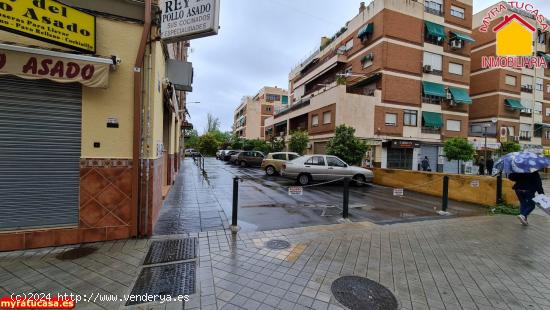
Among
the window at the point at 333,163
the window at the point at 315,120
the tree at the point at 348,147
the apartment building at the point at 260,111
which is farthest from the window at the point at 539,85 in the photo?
the apartment building at the point at 260,111

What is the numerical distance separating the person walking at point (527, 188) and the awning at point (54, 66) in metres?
9.32

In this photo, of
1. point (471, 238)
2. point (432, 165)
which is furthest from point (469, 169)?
point (471, 238)

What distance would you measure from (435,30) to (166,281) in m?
29.8

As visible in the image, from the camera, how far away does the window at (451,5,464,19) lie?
2588 cm

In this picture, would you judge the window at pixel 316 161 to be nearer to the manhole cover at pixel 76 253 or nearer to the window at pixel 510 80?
the manhole cover at pixel 76 253

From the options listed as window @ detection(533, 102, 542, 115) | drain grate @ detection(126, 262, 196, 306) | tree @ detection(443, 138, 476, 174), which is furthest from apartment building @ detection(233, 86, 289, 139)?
drain grate @ detection(126, 262, 196, 306)

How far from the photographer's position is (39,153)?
4.40m

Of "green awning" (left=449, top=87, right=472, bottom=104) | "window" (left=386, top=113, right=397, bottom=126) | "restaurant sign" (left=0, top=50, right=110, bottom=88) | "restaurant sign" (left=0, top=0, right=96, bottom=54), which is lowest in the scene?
"restaurant sign" (left=0, top=50, right=110, bottom=88)

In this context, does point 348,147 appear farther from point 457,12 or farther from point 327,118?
point 457,12

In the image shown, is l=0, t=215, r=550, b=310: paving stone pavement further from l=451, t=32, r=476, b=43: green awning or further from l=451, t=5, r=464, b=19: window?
l=451, t=5, r=464, b=19: window

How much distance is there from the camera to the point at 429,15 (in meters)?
24.7

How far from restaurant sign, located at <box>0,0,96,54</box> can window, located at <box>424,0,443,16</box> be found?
1150 inches

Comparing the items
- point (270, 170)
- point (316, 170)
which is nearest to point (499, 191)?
point (316, 170)

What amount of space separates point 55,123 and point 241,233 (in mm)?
3868
